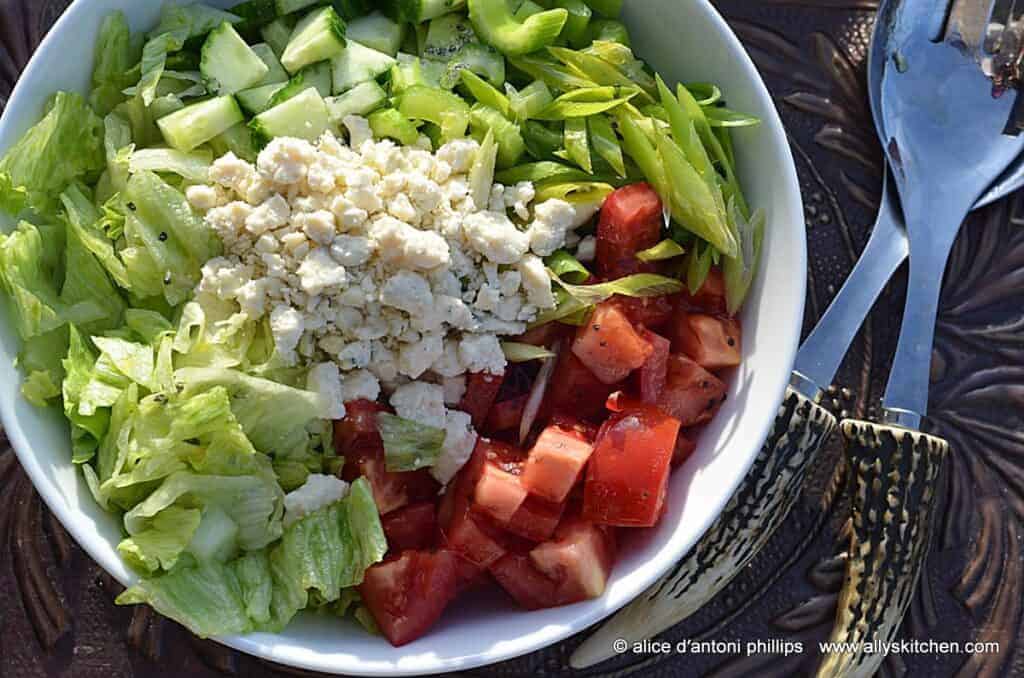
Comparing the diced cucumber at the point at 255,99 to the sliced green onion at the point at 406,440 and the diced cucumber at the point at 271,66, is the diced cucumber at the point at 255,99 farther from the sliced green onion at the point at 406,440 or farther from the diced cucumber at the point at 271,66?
the sliced green onion at the point at 406,440

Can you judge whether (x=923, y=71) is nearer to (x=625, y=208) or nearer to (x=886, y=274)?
(x=886, y=274)

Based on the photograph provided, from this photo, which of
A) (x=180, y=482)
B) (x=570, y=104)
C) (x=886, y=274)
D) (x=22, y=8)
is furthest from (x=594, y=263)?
(x=22, y=8)

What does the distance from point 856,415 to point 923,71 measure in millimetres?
949

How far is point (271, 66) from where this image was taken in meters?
2.34

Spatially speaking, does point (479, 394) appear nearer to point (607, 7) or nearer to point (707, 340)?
point (707, 340)

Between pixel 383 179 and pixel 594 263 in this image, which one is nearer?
pixel 383 179

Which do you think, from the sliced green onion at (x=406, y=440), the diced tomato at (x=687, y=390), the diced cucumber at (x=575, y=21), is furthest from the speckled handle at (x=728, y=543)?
the diced cucumber at (x=575, y=21)

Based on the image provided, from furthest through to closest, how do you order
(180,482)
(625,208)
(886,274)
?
(886,274) → (625,208) → (180,482)

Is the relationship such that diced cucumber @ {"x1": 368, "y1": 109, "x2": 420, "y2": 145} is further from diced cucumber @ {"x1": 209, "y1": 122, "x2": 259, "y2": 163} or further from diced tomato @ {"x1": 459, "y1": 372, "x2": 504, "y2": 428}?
diced tomato @ {"x1": 459, "y1": 372, "x2": 504, "y2": 428}

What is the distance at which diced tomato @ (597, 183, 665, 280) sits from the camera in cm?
225

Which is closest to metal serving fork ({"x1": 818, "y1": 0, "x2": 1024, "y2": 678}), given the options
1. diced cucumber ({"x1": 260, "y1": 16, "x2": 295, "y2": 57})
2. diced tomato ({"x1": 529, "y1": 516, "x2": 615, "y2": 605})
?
diced tomato ({"x1": 529, "y1": 516, "x2": 615, "y2": 605})

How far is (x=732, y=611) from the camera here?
8.50 ft

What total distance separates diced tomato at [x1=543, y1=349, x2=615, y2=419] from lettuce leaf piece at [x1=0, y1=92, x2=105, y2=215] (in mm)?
1163

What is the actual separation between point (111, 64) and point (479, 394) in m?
1.13
